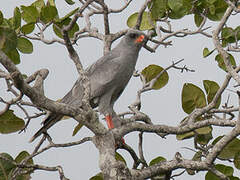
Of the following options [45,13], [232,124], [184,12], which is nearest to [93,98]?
[45,13]

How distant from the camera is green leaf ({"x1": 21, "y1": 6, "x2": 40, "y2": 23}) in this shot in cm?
446

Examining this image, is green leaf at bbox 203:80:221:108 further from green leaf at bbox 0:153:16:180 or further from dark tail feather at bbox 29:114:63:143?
green leaf at bbox 0:153:16:180

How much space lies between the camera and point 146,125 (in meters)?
3.77

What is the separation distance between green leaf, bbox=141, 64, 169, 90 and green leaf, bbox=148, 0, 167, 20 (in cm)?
60

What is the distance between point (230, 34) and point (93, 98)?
1.67 meters

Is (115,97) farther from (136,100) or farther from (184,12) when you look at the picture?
(184,12)

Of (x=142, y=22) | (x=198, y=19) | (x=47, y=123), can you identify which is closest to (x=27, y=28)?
(x=47, y=123)

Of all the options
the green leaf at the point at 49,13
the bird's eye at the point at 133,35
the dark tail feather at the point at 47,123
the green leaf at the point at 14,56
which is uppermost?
the green leaf at the point at 49,13

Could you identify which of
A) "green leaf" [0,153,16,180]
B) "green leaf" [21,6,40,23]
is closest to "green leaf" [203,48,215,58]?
"green leaf" [21,6,40,23]

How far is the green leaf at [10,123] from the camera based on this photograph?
3.82 m

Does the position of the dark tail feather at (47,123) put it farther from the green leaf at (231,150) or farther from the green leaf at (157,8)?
the green leaf at (231,150)

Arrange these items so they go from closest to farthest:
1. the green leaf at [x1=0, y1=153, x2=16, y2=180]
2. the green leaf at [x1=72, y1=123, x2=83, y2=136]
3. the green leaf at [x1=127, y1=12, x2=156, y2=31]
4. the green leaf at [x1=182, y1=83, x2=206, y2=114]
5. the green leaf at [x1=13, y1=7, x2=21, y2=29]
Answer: the green leaf at [x1=0, y1=153, x2=16, y2=180]
the green leaf at [x1=182, y1=83, x2=206, y2=114]
the green leaf at [x1=13, y1=7, x2=21, y2=29]
the green leaf at [x1=72, y1=123, x2=83, y2=136]
the green leaf at [x1=127, y1=12, x2=156, y2=31]

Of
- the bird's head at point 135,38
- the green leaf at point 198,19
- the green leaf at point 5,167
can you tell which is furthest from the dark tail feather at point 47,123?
the green leaf at point 198,19

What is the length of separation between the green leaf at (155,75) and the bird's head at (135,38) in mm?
437
